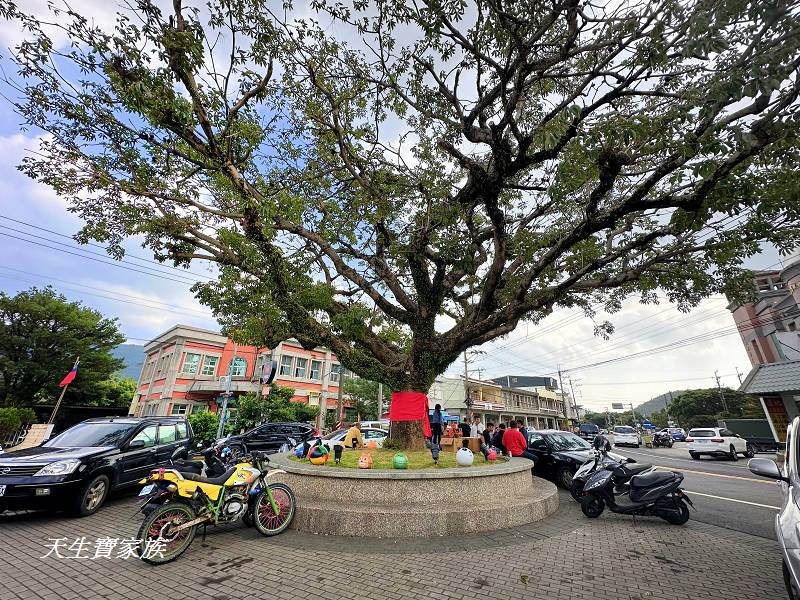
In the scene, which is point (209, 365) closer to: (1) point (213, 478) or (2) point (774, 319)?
(1) point (213, 478)

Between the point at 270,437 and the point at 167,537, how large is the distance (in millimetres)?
11508

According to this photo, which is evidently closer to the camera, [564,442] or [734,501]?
[734,501]

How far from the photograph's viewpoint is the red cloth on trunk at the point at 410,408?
31.3 feet

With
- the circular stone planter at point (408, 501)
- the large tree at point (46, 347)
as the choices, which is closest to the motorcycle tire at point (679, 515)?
the circular stone planter at point (408, 501)

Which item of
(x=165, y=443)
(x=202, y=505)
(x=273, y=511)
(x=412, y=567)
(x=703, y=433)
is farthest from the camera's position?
(x=703, y=433)

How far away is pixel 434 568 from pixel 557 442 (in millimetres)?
8104

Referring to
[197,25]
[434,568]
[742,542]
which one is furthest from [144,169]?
[742,542]

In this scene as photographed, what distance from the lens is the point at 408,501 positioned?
6.18m

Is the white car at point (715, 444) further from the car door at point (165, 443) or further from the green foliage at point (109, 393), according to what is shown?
the green foliage at point (109, 393)

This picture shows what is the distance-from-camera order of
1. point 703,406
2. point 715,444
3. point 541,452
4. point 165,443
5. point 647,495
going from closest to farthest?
1. point 647,495
2. point 165,443
3. point 541,452
4. point 715,444
5. point 703,406

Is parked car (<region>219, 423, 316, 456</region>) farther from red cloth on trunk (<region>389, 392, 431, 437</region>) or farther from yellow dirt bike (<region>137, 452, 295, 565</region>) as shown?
yellow dirt bike (<region>137, 452, 295, 565</region>)

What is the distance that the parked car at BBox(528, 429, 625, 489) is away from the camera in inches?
392

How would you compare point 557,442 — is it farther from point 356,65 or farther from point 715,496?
point 356,65

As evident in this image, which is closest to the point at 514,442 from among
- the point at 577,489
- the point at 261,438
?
the point at 577,489
